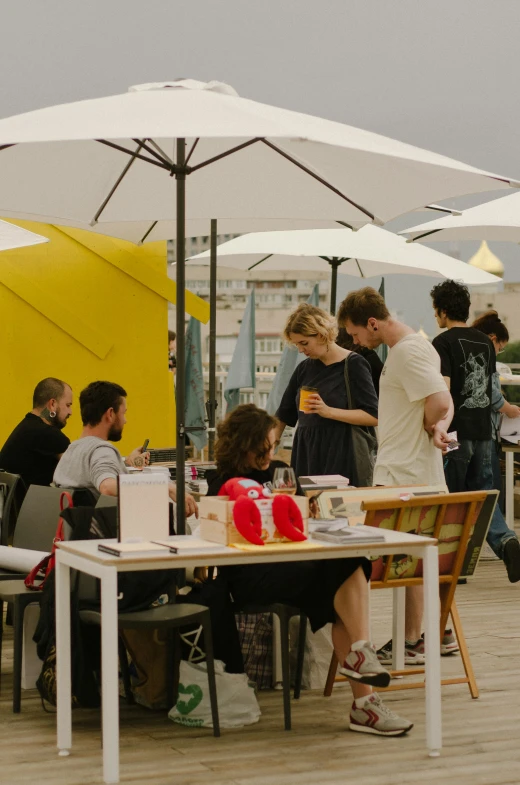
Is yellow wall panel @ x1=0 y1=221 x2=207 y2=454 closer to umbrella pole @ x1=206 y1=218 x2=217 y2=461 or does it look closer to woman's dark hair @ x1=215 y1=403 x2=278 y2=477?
umbrella pole @ x1=206 y1=218 x2=217 y2=461

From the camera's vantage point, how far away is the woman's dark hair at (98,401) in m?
5.15

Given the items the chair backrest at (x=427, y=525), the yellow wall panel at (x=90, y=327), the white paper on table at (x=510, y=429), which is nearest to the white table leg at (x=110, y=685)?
the chair backrest at (x=427, y=525)

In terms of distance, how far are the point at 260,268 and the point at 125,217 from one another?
4384 mm

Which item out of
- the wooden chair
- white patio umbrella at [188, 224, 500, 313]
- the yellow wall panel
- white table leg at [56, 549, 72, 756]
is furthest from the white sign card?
the yellow wall panel

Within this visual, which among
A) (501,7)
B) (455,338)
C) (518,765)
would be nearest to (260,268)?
(455,338)

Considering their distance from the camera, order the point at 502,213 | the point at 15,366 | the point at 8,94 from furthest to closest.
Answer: the point at 8,94 < the point at 15,366 < the point at 502,213

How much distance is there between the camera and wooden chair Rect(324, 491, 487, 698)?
14.7 ft

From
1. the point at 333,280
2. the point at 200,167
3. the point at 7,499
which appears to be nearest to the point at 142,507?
the point at 200,167

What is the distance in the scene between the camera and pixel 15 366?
873cm

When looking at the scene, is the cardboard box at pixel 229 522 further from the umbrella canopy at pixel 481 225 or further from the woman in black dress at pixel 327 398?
the umbrella canopy at pixel 481 225

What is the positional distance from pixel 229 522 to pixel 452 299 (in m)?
3.34

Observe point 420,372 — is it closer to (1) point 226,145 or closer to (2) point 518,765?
(1) point 226,145

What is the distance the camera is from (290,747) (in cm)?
400

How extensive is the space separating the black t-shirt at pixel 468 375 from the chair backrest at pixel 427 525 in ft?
7.78
